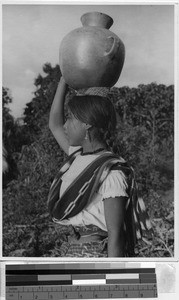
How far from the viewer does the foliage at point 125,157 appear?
9.93 ft

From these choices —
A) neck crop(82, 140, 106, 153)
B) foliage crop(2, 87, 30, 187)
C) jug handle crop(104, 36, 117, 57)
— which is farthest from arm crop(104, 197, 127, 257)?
jug handle crop(104, 36, 117, 57)

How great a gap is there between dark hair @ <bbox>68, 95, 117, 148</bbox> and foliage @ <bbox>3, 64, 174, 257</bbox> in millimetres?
46

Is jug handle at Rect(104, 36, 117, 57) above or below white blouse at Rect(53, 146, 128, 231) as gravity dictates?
above

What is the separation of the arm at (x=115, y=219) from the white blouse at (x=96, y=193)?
0.02 m

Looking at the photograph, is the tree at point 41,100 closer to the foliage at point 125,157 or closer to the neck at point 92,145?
the foliage at point 125,157

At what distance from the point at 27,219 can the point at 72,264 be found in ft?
0.96

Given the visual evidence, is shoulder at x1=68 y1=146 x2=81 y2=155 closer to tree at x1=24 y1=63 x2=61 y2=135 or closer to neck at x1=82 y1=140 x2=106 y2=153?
neck at x1=82 y1=140 x2=106 y2=153

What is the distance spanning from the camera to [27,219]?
3.05 m

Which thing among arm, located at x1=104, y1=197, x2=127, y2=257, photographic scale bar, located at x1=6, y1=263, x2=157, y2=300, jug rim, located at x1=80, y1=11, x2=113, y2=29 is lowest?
photographic scale bar, located at x1=6, y1=263, x2=157, y2=300

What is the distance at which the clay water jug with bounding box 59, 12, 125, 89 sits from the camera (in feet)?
9.72

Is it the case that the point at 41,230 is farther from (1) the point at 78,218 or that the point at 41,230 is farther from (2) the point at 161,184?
(2) the point at 161,184

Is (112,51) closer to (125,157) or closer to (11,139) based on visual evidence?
(125,157)

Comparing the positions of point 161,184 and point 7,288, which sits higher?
point 161,184

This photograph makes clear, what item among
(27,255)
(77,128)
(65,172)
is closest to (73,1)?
(77,128)
